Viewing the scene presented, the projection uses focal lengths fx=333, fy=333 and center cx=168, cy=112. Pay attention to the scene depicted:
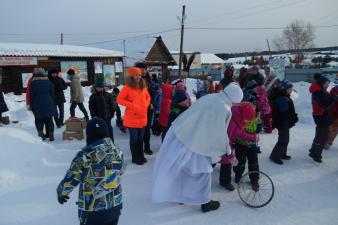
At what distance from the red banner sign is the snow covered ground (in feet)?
37.7

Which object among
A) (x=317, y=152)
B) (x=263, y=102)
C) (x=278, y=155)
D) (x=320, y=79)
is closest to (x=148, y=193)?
(x=278, y=155)

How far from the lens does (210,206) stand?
4.40 m

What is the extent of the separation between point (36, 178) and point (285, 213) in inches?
152

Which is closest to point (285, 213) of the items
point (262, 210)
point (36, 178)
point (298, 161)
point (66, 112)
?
point (262, 210)

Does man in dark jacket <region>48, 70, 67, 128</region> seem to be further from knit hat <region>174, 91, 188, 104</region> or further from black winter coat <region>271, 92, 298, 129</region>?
black winter coat <region>271, 92, 298, 129</region>

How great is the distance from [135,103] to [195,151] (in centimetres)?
210

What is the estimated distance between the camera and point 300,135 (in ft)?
27.5

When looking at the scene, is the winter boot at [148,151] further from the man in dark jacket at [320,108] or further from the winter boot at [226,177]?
the man in dark jacket at [320,108]

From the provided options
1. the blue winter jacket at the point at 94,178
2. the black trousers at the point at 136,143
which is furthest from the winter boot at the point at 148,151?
the blue winter jacket at the point at 94,178

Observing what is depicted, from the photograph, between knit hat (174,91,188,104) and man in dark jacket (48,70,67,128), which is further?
man in dark jacket (48,70,67,128)

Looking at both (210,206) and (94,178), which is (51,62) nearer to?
(210,206)

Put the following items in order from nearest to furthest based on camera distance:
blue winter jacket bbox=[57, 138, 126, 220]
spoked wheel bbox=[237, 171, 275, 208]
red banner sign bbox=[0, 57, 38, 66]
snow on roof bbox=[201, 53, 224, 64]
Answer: blue winter jacket bbox=[57, 138, 126, 220] < spoked wheel bbox=[237, 171, 275, 208] < red banner sign bbox=[0, 57, 38, 66] < snow on roof bbox=[201, 53, 224, 64]

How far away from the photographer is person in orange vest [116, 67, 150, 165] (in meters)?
5.88

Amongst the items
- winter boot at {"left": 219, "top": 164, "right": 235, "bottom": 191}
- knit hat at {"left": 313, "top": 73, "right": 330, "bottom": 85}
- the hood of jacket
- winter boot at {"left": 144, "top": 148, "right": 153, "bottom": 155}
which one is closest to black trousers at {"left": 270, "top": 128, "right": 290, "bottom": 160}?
the hood of jacket
